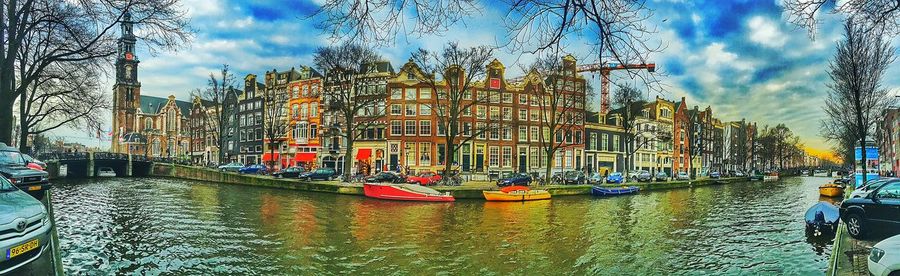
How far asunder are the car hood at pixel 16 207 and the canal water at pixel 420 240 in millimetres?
4225

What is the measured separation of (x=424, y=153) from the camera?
63.3 meters

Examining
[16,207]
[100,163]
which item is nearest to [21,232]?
[16,207]

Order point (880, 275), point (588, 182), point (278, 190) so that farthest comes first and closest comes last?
point (588, 182) < point (278, 190) < point (880, 275)

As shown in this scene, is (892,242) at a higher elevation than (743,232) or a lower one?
higher

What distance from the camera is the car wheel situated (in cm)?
1409

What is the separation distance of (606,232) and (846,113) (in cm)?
2630

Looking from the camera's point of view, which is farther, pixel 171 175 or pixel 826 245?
pixel 171 175

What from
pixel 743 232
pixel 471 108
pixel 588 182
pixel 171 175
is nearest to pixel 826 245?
pixel 743 232

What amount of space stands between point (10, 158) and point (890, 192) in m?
29.8

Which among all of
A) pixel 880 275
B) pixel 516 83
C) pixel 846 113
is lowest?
pixel 880 275

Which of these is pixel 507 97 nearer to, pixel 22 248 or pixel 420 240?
pixel 420 240

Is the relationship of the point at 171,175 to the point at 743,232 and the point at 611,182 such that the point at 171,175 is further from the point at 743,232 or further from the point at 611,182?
the point at 743,232

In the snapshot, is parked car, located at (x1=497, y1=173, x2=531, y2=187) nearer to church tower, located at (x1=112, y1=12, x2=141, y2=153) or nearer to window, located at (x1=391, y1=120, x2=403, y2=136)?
window, located at (x1=391, y1=120, x2=403, y2=136)

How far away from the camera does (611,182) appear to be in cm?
5394
